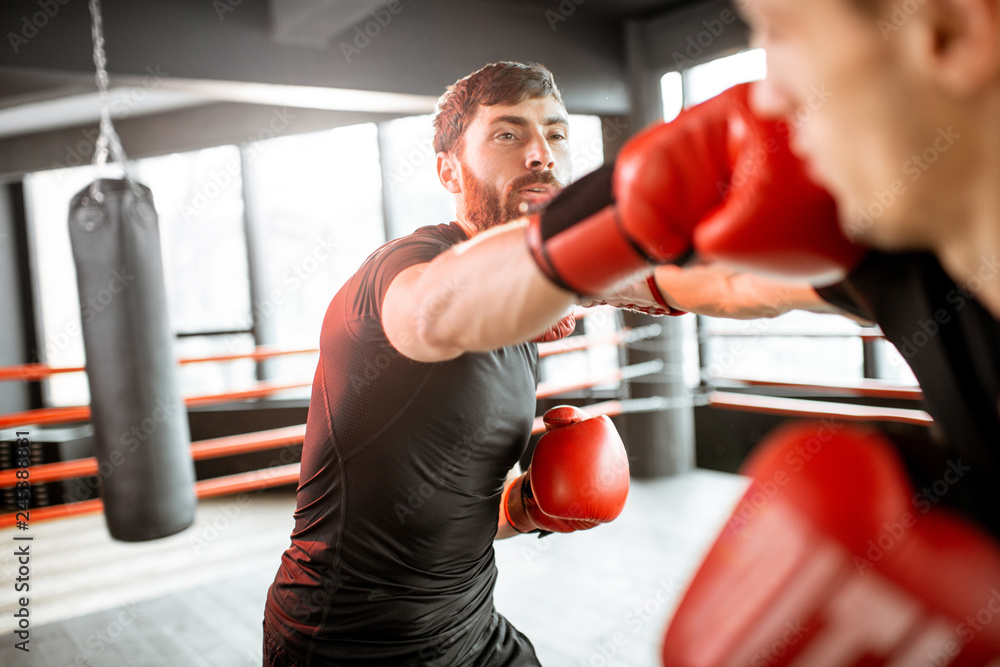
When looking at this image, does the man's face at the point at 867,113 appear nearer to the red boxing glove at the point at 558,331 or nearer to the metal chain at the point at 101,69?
the red boxing glove at the point at 558,331

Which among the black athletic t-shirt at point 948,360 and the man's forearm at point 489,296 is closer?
the black athletic t-shirt at point 948,360

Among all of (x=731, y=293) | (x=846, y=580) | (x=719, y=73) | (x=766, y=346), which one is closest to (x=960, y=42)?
(x=846, y=580)

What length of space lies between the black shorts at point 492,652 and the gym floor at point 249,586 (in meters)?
0.86

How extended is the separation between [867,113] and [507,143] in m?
0.85

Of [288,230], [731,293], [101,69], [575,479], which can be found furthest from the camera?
[288,230]

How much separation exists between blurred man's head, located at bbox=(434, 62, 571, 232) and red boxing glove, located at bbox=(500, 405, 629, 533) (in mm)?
454

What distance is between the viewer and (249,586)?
3098 mm

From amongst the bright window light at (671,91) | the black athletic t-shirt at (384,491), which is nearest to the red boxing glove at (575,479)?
the black athletic t-shirt at (384,491)

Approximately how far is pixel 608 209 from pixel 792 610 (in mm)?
343

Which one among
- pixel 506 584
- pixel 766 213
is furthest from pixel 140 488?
pixel 766 213

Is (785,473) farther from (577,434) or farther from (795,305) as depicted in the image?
(577,434)

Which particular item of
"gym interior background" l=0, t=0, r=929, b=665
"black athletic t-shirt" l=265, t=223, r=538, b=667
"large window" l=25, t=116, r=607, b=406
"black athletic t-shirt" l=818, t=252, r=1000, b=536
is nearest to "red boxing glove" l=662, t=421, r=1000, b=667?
"black athletic t-shirt" l=818, t=252, r=1000, b=536

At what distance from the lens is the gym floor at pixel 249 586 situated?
8.19 feet

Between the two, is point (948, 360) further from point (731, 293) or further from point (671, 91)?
point (671, 91)
